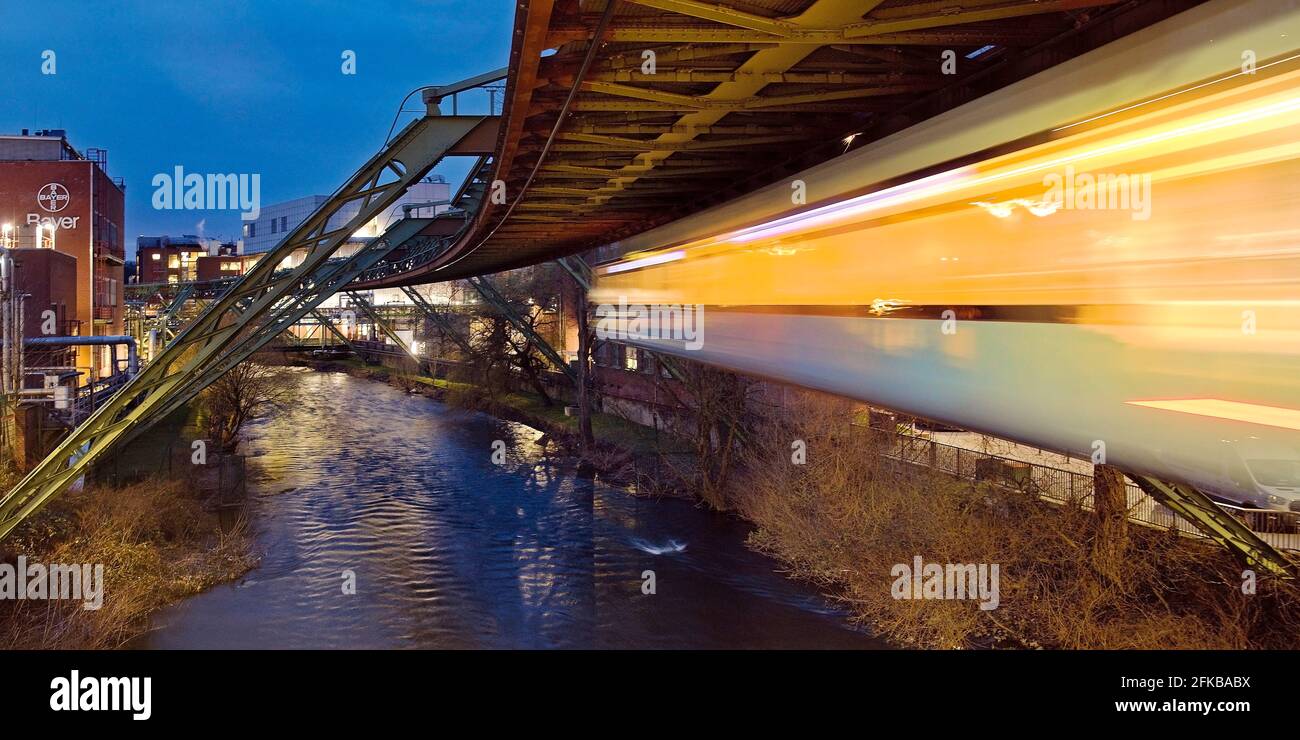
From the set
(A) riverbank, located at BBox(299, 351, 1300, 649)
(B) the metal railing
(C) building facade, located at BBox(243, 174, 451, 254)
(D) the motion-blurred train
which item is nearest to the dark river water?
(A) riverbank, located at BBox(299, 351, 1300, 649)

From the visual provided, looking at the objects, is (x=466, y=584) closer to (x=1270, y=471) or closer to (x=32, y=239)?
(x=1270, y=471)

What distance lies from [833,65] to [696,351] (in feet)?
14.3

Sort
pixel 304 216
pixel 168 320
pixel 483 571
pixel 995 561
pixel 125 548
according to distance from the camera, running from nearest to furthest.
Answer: pixel 995 561
pixel 125 548
pixel 483 571
pixel 168 320
pixel 304 216

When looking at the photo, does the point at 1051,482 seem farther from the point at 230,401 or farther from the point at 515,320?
the point at 230,401

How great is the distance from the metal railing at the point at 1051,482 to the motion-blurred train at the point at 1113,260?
9240 millimetres

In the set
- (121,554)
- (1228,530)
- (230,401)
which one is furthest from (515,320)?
(1228,530)

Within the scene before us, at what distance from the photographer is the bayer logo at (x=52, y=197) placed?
30.7 meters

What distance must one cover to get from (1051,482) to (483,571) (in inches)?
412

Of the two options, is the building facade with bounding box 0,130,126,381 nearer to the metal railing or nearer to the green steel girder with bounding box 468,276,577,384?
the green steel girder with bounding box 468,276,577,384

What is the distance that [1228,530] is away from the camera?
11.1 m

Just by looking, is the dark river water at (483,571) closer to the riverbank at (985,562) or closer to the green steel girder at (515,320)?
the riverbank at (985,562)

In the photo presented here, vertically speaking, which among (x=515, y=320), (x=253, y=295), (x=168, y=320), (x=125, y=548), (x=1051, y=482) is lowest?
(x=125, y=548)

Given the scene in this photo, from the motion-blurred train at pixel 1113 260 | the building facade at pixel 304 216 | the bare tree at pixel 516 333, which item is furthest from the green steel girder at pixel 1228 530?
the building facade at pixel 304 216

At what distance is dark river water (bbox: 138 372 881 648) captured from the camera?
12281 mm
